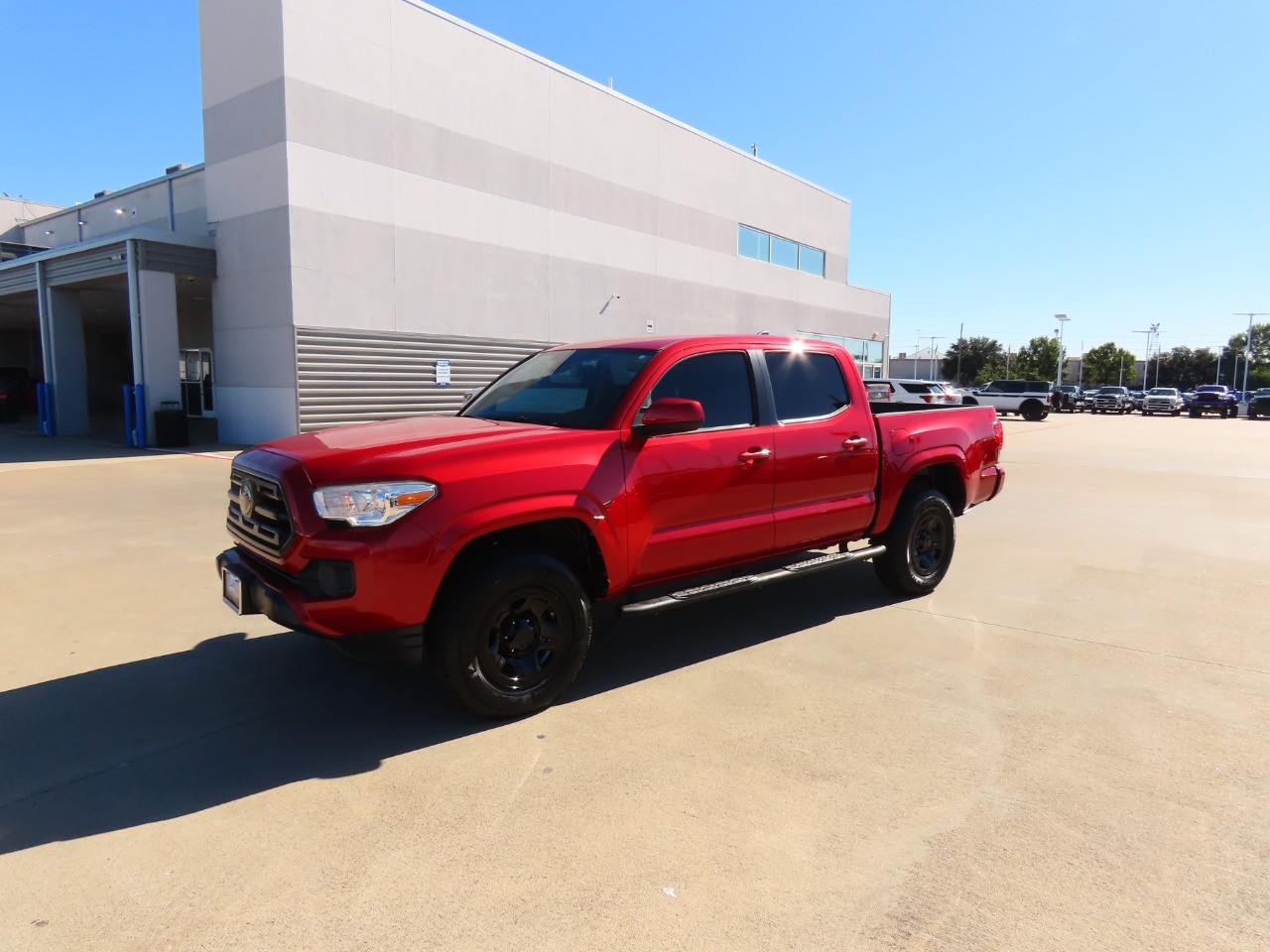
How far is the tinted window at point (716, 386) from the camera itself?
15.5 ft

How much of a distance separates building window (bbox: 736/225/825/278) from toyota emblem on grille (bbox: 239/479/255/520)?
26.5 m

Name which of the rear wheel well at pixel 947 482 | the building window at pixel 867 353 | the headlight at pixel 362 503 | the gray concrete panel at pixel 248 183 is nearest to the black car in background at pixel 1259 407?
the building window at pixel 867 353

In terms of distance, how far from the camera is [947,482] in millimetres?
6684

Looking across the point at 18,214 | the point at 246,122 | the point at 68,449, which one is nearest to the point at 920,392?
the point at 246,122

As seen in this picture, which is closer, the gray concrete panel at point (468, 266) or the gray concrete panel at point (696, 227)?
the gray concrete panel at point (468, 266)

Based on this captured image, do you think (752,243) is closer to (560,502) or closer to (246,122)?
(246,122)

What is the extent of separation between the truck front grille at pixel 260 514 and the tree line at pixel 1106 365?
103022 mm

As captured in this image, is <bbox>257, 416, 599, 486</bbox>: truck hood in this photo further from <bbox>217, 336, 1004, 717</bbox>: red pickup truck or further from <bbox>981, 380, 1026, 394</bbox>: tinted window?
<bbox>981, 380, 1026, 394</bbox>: tinted window

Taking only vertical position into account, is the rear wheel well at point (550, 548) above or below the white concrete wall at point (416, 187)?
below

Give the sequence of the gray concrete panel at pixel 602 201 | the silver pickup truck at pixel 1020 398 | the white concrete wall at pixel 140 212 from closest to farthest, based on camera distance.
A: the white concrete wall at pixel 140 212 → the gray concrete panel at pixel 602 201 → the silver pickup truck at pixel 1020 398

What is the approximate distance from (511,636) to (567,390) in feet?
5.09

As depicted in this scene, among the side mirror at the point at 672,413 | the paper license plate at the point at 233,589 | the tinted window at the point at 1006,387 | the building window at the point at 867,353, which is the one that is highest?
the building window at the point at 867,353

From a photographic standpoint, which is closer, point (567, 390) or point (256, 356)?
point (567, 390)

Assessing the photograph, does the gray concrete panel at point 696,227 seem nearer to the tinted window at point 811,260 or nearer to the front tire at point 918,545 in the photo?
the tinted window at point 811,260
